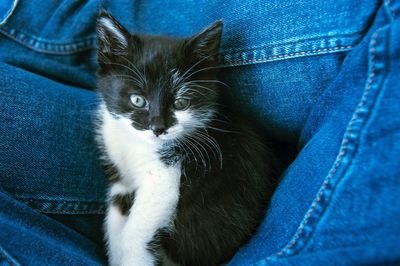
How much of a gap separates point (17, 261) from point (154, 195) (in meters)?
0.37

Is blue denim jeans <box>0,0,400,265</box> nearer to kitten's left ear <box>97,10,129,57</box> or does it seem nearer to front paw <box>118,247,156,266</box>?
front paw <box>118,247,156,266</box>

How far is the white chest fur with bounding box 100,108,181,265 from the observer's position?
3.17ft

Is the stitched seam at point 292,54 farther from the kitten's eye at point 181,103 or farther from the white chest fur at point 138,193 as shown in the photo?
the white chest fur at point 138,193

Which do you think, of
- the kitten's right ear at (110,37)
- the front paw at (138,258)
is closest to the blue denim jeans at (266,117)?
the front paw at (138,258)

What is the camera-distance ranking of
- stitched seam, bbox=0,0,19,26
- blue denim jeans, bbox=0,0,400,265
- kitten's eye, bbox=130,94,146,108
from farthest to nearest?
1. stitched seam, bbox=0,0,19,26
2. kitten's eye, bbox=130,94,146,108
3. blue denim jeans, bbox=0,0,400,265

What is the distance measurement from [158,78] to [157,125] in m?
0.14

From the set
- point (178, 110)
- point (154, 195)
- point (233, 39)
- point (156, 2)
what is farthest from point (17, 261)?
point (156, 2)

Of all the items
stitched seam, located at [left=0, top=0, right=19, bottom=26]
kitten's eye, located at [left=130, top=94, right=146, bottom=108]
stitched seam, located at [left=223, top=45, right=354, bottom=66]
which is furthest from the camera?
stitched seam, located at [left=0, top=0, right=19, bottom=26]

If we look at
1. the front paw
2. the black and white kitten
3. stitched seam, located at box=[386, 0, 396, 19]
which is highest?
stitched seam, located at box=[386, 0, 396, 19]

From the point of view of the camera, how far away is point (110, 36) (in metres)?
1.00

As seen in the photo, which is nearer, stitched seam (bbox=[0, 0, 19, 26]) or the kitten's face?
the kitten's face

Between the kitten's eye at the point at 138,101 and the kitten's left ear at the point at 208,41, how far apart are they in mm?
208

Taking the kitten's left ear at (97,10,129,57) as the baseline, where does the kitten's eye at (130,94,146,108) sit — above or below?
below

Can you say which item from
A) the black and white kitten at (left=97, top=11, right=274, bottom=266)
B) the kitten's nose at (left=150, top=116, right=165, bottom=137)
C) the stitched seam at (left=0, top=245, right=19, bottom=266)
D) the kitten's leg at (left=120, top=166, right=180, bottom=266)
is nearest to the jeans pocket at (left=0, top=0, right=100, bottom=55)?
the black and white kitten at (left=97, top=11, right=274, bottom=266)
